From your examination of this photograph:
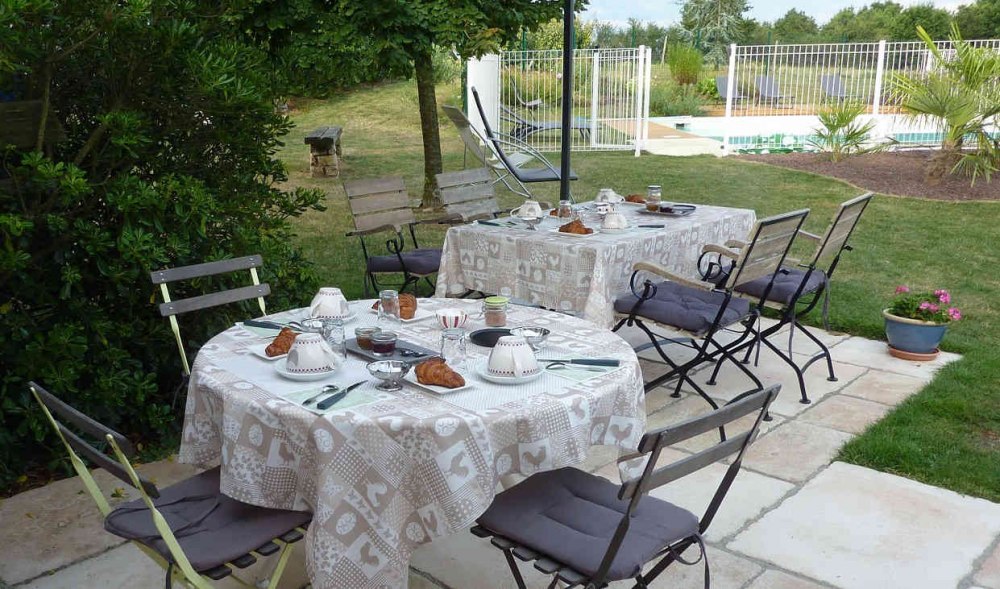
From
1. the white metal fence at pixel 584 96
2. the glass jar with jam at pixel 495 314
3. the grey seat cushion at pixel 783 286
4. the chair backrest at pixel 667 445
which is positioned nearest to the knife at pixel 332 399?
the glass jar with jam at pixel 495 314

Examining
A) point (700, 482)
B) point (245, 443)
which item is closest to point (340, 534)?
point (245, 443)

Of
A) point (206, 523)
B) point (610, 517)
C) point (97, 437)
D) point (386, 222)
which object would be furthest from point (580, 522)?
point (386, 222)

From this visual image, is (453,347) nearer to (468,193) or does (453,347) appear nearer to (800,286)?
(800,286)

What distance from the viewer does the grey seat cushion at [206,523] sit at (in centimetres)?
219

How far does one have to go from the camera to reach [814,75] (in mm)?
14578

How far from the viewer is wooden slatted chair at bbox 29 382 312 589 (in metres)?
2.08

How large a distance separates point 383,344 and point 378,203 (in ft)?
11.7

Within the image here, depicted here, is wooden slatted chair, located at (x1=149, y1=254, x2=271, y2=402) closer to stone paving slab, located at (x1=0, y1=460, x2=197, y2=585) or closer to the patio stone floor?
stone paving slab, located at (x1=0, y1=460, x2=197, y2=585)

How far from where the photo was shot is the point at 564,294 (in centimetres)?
468

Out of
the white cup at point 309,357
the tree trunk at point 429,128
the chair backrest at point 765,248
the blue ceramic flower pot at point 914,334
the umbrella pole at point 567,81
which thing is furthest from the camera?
the tree trunk at point 429,128

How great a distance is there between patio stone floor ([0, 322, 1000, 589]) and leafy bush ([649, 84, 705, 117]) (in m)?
15.0

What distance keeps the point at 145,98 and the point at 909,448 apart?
3.69 metres

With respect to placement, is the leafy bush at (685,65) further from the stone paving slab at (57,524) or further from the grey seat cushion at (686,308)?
the stone paving slab at (57,524)

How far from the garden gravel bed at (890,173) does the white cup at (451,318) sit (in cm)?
894
